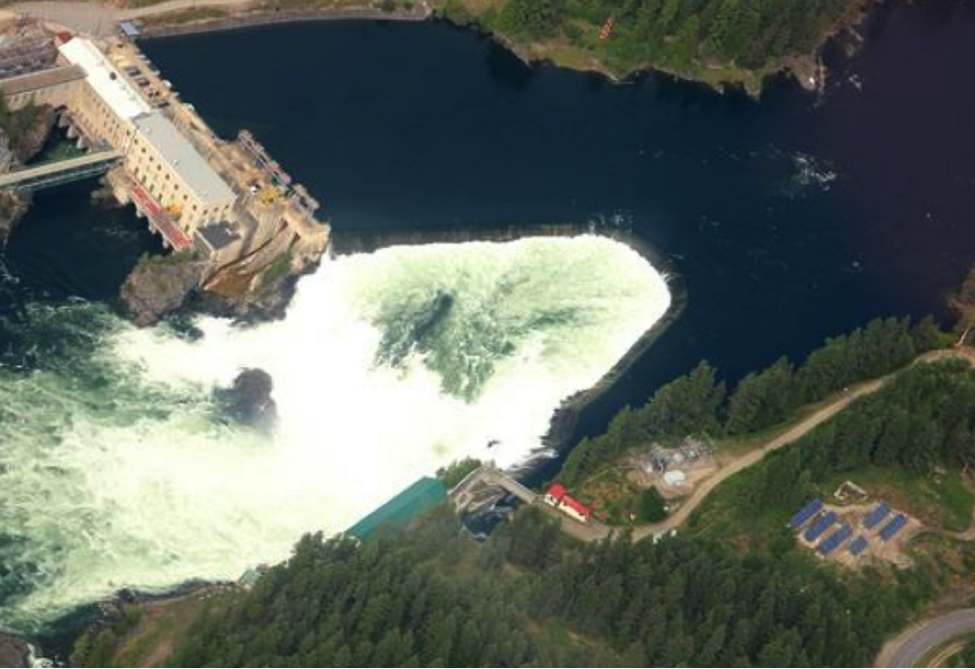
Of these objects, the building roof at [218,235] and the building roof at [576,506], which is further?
the building roof at [218,235]

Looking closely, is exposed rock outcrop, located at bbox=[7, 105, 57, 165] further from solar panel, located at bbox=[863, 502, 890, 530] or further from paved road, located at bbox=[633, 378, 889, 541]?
solar panel, located at bbox=[863, 502, 890, 530]

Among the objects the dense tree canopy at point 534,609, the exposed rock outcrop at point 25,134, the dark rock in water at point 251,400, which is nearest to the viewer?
the dense tree canopy at point 534,609

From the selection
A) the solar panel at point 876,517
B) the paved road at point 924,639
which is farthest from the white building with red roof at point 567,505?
the paved road at point 924,639

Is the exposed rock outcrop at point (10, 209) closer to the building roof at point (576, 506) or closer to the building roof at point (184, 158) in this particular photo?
the building roof at point (184, 158)

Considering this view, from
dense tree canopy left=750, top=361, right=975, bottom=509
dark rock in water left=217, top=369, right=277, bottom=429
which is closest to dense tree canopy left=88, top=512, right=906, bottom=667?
dense tree canopy left=750, top=361, right=975, bottom=509

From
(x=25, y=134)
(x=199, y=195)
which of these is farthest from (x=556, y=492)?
(x=25, y=134)

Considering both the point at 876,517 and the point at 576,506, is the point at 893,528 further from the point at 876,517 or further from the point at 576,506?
the point at 576,506

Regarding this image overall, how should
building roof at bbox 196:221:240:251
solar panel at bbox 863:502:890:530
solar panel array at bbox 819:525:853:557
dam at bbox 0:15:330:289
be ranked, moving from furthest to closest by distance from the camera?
1. dam at bbox 0:15:330:289
2. building roof at bbox 196:221:240:251
3. solar panel at bbox 863:502:890:530
4. solar panel array at bbox 819:525:853:557
